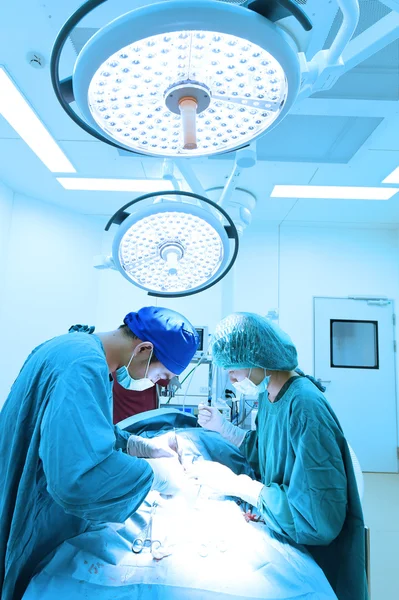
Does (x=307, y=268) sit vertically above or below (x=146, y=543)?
above

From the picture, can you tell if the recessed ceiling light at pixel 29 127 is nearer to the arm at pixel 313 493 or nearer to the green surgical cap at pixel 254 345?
the green surgical cap at pixel 254 345

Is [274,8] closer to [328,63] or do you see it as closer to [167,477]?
[328,63]

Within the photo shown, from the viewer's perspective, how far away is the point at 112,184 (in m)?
3.05

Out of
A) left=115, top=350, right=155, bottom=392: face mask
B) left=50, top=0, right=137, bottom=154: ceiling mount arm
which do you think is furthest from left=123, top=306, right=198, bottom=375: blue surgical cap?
left=50, top=0, right=137, bottom=154: ceiling mount arm

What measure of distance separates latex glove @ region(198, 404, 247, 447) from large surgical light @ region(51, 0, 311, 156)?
1.37 m

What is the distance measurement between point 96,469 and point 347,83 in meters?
1.78

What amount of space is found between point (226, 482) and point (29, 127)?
225cm

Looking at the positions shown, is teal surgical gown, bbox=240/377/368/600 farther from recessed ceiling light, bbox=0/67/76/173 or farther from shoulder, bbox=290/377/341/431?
recessed ceiling light, bbox=0/67/76/173

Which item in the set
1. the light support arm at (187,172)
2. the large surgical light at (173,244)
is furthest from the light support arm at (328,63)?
the light support arm at (187,172)

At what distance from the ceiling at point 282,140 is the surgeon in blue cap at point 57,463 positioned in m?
0.90

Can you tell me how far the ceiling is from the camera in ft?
Result: 4.90

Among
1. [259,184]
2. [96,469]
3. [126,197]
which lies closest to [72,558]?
[96,469]

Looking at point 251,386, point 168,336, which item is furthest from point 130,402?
point 168,336

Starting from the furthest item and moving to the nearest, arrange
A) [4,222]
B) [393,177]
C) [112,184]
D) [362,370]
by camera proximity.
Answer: [362,370] → [4,222] → [112,184] → [393,177]
